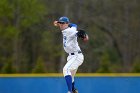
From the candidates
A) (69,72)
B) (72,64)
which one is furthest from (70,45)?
(69,72)

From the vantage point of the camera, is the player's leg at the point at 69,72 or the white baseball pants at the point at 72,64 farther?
the white baseball pants at the point at 72,64

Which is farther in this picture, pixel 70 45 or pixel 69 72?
pixel 70 45

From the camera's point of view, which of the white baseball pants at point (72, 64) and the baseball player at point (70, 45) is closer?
the baseball player at point (70, 45)

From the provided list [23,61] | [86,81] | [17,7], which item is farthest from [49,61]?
[86,81]

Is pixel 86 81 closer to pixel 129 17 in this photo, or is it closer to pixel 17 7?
pixel 17 7

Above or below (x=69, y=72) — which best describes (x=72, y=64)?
above

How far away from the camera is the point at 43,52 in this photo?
37125 mm

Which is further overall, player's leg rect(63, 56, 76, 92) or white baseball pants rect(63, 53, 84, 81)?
white baseball pants rect(63, 53, 84, 81)

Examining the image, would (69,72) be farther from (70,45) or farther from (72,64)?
(70,45)

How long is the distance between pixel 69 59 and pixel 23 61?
23901mm

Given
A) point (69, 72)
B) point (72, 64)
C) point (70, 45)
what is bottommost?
point (69, 72)

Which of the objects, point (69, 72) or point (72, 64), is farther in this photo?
point (72, 64)

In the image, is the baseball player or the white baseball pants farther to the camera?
the white baseball pants

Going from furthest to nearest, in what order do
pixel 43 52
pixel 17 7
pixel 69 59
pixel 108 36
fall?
pixel 43 52, pixel 108 36, pixel 17 7, pixel 69 59
